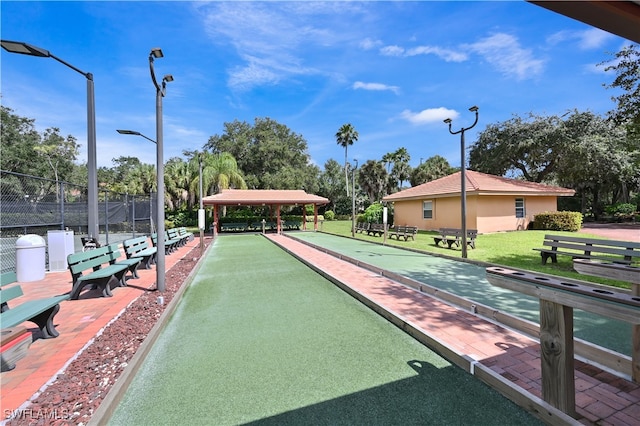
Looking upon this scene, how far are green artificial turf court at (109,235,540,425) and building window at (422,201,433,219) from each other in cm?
1753

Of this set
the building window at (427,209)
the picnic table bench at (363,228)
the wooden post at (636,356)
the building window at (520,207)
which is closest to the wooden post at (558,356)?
the wooden post at (636,356)

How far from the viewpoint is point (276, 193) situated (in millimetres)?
25141

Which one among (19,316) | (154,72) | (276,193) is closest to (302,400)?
(19,316)

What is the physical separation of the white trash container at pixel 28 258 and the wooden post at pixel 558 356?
9880 millimetres

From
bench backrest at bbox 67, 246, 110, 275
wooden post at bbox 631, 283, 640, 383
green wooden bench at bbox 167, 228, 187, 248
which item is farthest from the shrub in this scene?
bench backrest at bbox 67, 246, 110, 275

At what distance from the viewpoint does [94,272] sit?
19.5ft

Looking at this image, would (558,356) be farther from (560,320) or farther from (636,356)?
(636,356)

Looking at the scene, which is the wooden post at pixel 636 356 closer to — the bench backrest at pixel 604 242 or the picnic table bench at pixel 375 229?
the bench backrest at pixel 604 242

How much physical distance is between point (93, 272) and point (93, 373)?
11.9 ft

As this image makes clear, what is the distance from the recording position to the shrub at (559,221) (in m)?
18.5

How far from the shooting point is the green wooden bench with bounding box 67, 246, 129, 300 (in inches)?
219

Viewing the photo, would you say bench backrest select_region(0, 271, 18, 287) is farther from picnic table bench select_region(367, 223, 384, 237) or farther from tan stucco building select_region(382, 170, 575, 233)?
tan stucco building select_region(382, 170, 575, 233)

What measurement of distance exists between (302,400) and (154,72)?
20.2 feet

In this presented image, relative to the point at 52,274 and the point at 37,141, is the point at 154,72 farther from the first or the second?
the point at 37,141
